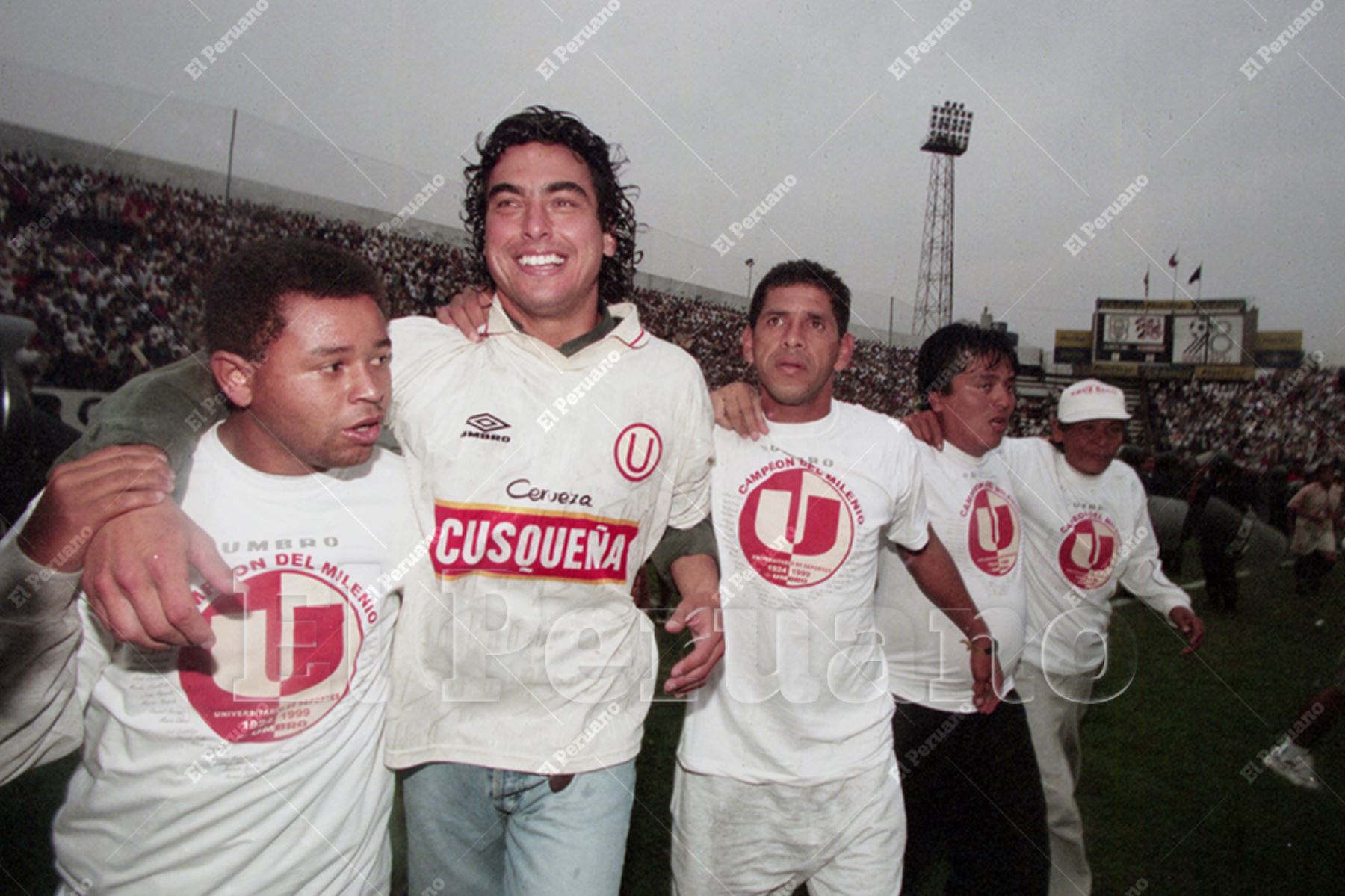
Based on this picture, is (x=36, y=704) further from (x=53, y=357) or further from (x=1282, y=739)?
(x=53, y=357)

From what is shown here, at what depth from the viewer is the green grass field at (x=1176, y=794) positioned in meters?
3.66

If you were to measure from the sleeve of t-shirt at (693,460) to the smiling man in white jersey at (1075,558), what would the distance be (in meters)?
1.67

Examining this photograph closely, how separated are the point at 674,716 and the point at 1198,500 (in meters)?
10.9

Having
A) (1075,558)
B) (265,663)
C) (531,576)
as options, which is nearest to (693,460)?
(531,576)

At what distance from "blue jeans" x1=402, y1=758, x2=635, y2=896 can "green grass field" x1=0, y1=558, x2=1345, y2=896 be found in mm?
1781

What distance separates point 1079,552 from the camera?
3822 millimetres

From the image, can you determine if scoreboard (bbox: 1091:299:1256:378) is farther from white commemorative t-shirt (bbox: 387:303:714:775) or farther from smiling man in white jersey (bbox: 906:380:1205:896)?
white commemorative t-shirt (bbox: 387:303:714:775)

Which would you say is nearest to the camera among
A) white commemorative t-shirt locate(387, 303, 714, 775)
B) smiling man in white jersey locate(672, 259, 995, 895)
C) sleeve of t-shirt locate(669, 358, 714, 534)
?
white commemorative t-shirt locate(387, 303, 714, 775)

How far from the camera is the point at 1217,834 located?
425 cm

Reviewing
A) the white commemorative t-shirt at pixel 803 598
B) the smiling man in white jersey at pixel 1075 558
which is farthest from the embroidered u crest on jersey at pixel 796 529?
the smiling man in white jersey at pixel 1075 558

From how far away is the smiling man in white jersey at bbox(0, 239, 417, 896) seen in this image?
5.01ft

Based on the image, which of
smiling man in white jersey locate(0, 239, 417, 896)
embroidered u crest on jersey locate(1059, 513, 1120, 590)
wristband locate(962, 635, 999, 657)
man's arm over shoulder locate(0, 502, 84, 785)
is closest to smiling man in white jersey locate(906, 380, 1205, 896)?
embroidered u crest on jersey locate(1059, 513, 1120, 590)

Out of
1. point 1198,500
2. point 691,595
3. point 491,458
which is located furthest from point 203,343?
point 1198,500

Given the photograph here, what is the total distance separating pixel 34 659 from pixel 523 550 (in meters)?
0.88
